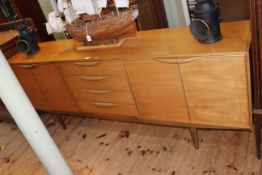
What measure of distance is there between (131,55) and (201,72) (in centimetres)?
43

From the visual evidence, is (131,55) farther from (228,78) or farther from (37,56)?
(37,56)

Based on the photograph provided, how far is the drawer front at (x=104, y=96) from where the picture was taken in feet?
6.17

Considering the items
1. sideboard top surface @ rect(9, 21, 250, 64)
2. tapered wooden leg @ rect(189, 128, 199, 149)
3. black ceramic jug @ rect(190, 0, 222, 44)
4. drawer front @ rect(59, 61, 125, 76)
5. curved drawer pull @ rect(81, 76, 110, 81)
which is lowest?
tapered wooden leg @ rect(189, 128, 199, 149)

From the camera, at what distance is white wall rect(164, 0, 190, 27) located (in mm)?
3034

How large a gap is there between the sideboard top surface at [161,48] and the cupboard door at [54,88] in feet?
0.29

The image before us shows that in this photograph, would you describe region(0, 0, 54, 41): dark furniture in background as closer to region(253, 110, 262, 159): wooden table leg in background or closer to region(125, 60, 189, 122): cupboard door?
region(125, 60, 189, 122): cupboard door

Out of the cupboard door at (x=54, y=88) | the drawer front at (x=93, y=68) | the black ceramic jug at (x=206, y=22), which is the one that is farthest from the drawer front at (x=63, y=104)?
the black ceramic jug at (x=206, y=22)

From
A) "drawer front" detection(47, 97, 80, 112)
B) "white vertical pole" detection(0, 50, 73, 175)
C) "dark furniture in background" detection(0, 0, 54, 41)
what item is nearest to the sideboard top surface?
"drawer front" detection(47, 97, 80, 112)

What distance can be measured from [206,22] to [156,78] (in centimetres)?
43

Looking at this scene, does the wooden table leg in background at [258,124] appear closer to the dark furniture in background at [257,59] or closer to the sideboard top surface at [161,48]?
the dark furniture in background at [257,59]

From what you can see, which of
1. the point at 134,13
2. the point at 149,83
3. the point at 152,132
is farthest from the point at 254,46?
the point at 152,132

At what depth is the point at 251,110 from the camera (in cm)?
149

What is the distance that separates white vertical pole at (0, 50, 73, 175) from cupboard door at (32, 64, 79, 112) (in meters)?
0.65

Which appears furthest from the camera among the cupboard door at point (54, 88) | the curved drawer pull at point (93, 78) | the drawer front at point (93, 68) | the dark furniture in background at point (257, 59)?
the cupboard door at point (54, 88)
